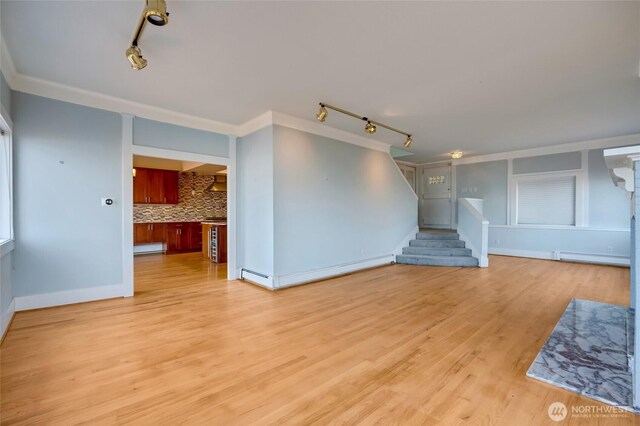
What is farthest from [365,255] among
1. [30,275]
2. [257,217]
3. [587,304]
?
[30,275]

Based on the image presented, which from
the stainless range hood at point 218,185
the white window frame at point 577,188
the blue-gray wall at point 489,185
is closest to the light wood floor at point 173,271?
the stainless range hood at point 218,185

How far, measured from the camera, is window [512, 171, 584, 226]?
6855 millimetres

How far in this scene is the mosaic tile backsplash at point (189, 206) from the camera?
28.0ft

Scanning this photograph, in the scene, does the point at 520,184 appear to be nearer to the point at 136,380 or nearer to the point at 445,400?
the point at 445,400

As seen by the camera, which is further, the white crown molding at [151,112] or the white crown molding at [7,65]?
the white crown molding at [151,112]

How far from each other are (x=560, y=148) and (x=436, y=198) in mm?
3313

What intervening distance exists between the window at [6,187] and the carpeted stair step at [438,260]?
6582 millimetres

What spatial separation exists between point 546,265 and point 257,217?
646 centimetres

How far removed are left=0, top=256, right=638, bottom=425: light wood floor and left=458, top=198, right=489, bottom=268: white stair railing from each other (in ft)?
6.60

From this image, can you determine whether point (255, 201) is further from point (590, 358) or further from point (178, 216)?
point (178, 216)

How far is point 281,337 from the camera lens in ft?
9.23

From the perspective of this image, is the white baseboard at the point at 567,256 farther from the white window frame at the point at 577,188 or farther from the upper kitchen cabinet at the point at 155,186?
the upper kitchen cabinet at the point at 155,186

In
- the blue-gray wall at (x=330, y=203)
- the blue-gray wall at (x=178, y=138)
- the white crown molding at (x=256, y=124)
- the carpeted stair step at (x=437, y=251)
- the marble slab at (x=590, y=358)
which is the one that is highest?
the white crown molding at (x=256, y=124)

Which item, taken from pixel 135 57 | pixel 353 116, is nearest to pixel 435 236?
pixel 353 116
